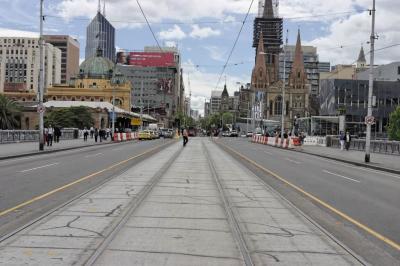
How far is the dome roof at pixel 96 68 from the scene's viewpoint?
483ft

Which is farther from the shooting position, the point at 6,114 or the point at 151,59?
the point at 151,59

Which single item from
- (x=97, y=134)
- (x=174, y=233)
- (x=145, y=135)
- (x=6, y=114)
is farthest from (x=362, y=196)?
(x=145, y=135)

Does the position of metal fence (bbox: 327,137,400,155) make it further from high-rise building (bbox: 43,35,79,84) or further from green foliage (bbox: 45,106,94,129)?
green foliage (bbox: 45,106,94,129)

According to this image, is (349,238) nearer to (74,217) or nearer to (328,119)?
(74,217)

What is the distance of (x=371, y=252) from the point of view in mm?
8156

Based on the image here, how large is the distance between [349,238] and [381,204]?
489cm

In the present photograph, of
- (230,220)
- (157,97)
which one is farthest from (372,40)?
(157,97)

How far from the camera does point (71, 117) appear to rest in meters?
104

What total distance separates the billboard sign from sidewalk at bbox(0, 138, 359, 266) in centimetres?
16583

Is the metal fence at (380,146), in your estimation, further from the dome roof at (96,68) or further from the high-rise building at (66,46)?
the dome roof at (96,68)

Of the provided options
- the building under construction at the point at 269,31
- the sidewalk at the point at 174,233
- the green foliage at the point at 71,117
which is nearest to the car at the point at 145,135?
the green foliage at the point at 71,117

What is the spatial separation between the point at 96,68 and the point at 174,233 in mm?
144290

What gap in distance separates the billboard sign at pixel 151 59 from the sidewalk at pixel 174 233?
544 feet

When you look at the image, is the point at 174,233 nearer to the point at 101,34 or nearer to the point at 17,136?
the point at 17,136
